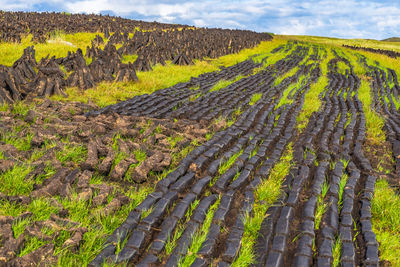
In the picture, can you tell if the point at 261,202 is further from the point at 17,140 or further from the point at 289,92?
the point at 289,92

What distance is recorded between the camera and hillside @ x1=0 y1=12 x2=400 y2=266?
270 centimetres

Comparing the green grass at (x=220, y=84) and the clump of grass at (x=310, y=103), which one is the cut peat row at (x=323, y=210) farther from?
the green grass at (x=220, y=84)

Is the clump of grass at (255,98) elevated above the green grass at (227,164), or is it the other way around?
the clump of grass at (255,98)

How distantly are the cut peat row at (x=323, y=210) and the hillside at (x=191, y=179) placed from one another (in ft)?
0.05

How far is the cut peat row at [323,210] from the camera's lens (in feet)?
8.95

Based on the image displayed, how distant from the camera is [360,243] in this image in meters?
2.95

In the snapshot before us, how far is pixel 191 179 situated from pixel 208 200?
0.54 m

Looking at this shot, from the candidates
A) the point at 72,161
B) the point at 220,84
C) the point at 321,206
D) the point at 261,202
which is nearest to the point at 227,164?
the point at 261,202

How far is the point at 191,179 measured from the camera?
3887mm

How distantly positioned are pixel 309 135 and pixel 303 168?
1611mm

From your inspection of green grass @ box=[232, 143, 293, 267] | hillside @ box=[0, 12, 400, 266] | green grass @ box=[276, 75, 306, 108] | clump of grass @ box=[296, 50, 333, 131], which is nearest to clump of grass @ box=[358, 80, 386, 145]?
hillside @ box=[0, 12, 400, 266]

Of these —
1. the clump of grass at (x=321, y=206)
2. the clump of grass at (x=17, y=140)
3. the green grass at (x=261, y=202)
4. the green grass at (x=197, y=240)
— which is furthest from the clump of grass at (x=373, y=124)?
the clump of grass at (x=17, y=140)

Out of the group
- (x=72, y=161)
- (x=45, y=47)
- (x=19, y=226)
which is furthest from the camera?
(x=45, y=47)

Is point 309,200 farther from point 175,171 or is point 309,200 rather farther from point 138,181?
point 138,181
